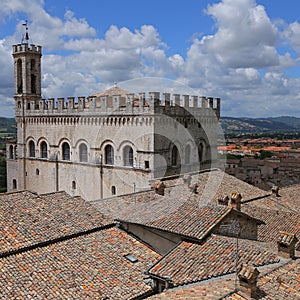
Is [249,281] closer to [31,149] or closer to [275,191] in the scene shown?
[275,191]

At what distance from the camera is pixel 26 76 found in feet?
103

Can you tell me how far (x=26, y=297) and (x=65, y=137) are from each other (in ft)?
63.3

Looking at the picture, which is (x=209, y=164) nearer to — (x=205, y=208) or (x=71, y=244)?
(x=205, y=208)

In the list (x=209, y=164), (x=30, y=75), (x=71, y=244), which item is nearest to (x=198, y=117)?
(x=209, y=164)

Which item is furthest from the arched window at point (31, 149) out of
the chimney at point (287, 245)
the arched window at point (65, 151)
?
the chimney at point (287, 245)

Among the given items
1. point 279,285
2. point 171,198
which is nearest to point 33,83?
point 171,198

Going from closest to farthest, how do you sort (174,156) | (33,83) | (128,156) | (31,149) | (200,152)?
1. (128,156)
2. (174,156)
3. (200,152)
4. (31,149)
5. (33,83)

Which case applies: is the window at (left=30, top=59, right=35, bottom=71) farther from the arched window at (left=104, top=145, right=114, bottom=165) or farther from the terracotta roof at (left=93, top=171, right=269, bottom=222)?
the terracotta roof at (left=93, top=171, right=269, bottom=222)

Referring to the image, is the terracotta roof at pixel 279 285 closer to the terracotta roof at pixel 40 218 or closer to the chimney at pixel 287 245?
the chimney at pixel 287 245

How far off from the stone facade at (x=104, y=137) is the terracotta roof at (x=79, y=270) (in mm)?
10591

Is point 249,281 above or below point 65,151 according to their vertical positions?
below

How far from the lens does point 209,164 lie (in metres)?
29.1

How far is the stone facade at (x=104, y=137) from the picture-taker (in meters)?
23.7

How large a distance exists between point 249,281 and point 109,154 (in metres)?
18.4
